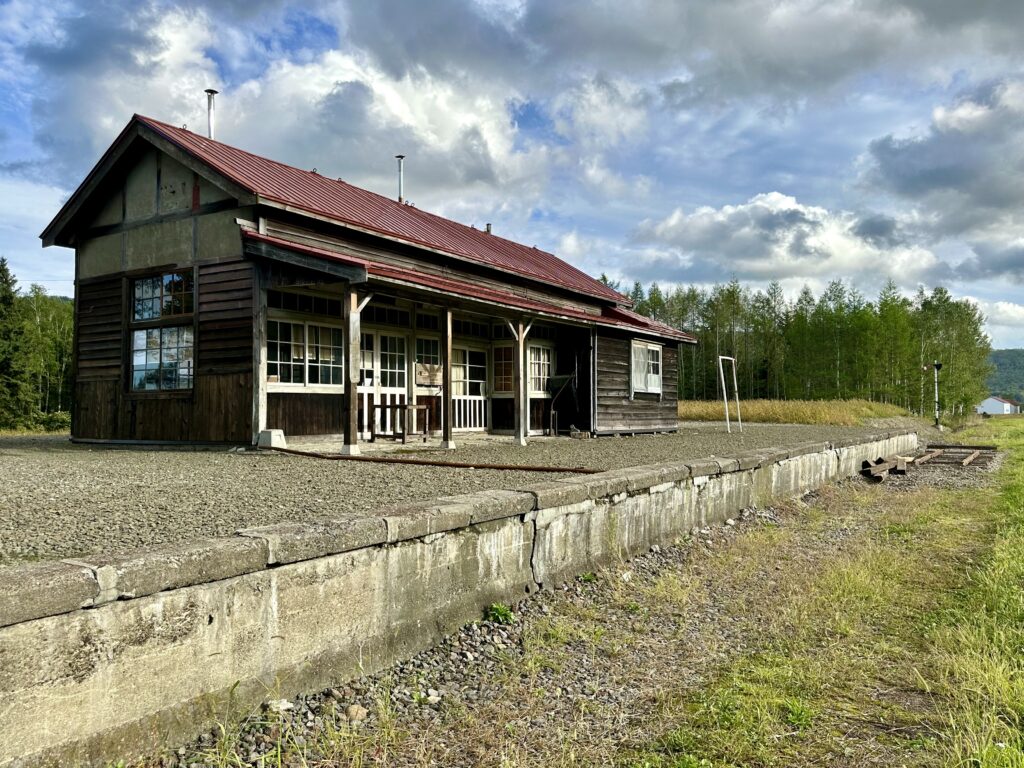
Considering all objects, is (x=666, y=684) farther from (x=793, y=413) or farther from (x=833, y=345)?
(x=833, y=345)

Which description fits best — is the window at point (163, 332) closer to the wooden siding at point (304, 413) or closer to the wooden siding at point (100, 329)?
the wooden siding at point (100, 329)

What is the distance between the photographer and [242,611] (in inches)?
122

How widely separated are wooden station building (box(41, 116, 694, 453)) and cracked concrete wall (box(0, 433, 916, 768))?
551 centimetres

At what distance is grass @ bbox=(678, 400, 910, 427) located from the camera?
27.9 meters

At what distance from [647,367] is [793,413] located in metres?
12.7

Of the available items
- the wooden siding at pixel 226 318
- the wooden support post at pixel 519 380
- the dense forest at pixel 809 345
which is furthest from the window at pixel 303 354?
the dense forest at pixel 809 345

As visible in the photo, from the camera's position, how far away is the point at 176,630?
2834 millimetres

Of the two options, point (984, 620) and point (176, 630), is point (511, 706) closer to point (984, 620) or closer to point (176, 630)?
point (176, 630)

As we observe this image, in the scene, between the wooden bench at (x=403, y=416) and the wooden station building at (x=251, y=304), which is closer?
the wooden station building at (x=251, y=304)

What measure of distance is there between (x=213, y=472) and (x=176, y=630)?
5247mm

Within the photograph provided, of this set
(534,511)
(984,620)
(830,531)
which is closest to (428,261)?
(830,531)

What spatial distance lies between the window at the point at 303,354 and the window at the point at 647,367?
26.0 feet

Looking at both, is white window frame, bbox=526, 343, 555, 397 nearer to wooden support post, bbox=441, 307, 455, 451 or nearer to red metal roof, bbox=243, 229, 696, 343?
red metal roof, bbox=243, 229, 696, 343

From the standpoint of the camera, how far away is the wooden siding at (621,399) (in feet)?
54.1
